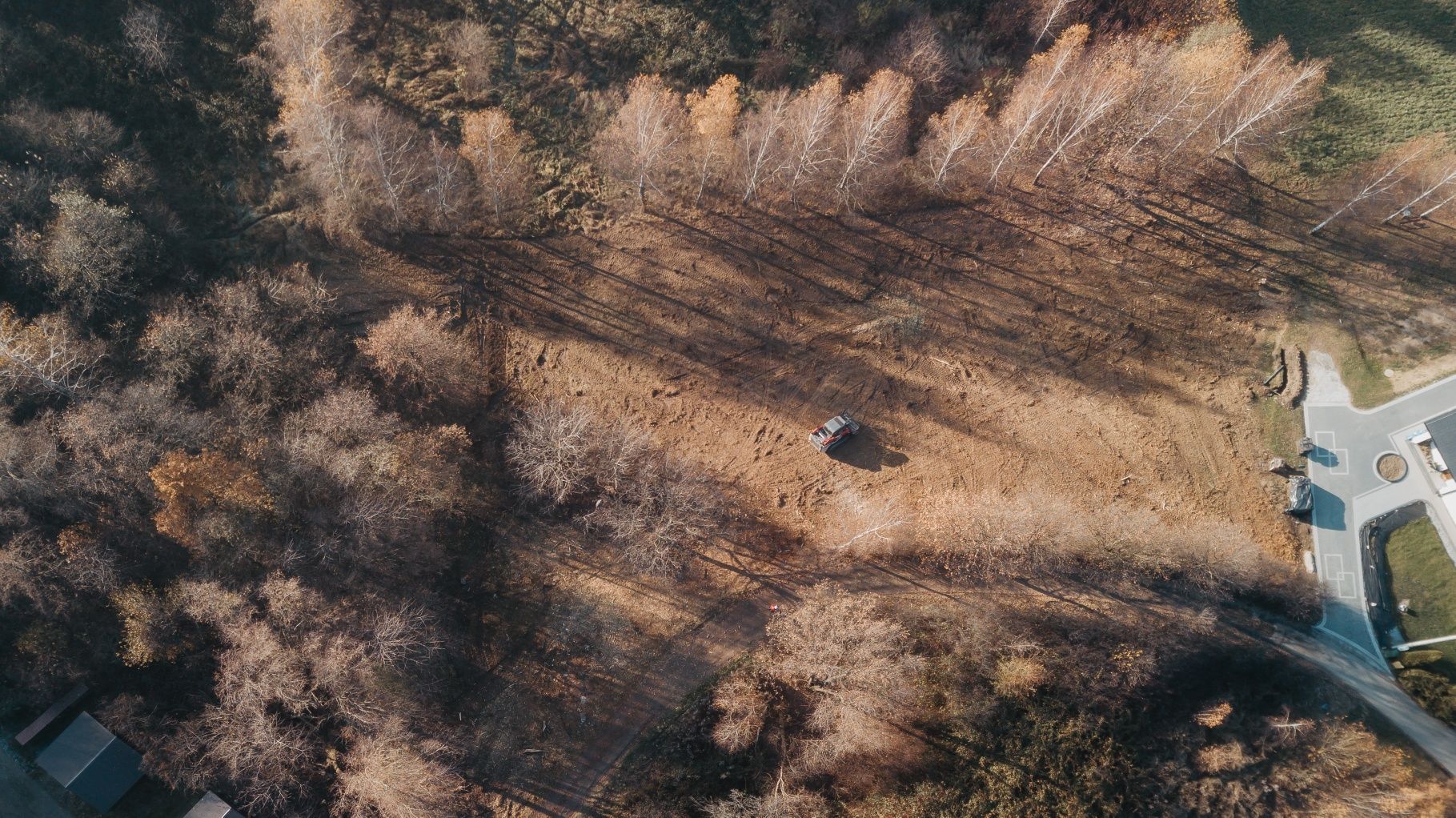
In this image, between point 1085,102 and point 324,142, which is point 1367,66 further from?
point 324,142

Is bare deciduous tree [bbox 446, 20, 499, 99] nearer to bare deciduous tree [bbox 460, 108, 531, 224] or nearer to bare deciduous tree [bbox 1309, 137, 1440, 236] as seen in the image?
bare deciduous tree [bbox 460, 108, 531, 224]

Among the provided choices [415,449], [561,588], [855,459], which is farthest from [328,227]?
[855,459]

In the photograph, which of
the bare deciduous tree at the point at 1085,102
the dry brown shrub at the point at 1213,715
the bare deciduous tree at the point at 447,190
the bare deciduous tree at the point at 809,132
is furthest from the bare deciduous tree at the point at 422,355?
the dry brown shrub at the point at 1213,715

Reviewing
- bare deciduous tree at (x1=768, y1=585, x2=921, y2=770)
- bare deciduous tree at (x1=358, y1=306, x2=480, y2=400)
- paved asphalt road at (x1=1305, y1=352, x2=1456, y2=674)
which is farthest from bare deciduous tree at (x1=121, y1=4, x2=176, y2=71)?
paved asphalt road at (x1=1305, y1=352, x2=1456, y2=674)

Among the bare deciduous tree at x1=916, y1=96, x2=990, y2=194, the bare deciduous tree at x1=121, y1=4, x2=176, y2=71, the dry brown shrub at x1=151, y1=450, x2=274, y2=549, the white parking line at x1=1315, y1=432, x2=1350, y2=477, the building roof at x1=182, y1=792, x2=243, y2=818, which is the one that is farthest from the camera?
the bare deciduous tree at x1=916, y1=96, x2=990, y2=194

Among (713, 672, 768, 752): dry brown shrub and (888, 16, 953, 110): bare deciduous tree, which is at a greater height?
(888, 16, 953, 110): bare deciduous tree

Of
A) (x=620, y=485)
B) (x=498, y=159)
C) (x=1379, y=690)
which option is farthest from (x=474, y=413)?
(x=1379, y=690)
